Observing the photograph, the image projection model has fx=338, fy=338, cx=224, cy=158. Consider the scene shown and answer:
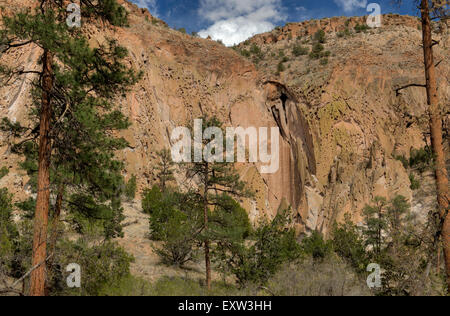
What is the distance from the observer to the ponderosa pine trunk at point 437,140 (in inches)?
270

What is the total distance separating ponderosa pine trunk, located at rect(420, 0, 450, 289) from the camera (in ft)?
22.5

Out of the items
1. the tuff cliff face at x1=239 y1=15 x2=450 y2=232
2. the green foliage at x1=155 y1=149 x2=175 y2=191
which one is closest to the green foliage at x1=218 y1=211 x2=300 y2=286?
the green foliage at x1=155 y1=149 x2=175 y2=191

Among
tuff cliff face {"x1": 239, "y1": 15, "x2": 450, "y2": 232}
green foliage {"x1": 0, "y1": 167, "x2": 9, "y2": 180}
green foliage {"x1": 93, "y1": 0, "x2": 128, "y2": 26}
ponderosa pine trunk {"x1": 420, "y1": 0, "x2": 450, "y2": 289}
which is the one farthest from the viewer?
tuff cliff face {"x1": 239, "y1": 15, "x2": 450, "y2": 232}

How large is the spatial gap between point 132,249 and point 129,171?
1037cm

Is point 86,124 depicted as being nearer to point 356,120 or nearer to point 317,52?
point 356,120

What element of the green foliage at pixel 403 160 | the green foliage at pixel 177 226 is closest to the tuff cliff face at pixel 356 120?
the green foliage at pixel 403 160

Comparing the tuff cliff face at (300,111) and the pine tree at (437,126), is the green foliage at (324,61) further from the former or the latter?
the pine tree at (437,126)

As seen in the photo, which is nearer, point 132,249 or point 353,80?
point 132,249

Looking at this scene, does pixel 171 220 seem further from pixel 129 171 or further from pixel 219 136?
pixel 129 171

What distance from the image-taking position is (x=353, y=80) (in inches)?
1522

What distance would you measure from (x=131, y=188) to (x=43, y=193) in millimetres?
17386

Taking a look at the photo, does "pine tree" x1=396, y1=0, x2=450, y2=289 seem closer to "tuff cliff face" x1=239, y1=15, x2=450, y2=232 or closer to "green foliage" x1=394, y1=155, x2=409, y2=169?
"tuff cliff face" x1=239, y1=15, x2=450, y2=232

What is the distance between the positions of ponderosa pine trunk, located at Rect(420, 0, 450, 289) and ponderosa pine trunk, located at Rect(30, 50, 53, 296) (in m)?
8.17
